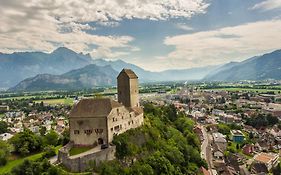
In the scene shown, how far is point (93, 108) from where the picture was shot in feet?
156

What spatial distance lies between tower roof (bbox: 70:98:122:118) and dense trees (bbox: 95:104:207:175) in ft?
16.5

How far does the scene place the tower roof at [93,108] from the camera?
153ft

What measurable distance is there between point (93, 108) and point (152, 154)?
1420 centimetres

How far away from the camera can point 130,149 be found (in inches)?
1889

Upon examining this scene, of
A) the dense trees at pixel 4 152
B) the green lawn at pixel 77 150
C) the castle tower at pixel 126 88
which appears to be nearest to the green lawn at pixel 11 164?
the dense trees at pixel 4 152

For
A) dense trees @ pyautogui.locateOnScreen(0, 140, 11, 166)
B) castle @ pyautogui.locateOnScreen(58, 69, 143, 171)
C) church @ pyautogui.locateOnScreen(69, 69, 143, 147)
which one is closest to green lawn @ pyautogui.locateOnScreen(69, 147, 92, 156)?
castle @ pyautogui.locateOnScreen(58, 69, 143, 171)

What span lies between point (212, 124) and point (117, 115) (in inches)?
3184

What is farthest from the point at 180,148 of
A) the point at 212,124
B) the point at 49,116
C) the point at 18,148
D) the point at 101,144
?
the point at 49,116

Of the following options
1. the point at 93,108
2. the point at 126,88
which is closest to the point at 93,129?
the point at 93,108

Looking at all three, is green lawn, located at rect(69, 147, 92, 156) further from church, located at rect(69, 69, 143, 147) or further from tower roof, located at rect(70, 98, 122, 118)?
tower roof, located at rect(70, 98, 122, 118)

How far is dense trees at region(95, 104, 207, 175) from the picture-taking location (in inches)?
1788

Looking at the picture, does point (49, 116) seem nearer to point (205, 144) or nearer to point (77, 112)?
point (205, 144)

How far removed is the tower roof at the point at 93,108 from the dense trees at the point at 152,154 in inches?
198

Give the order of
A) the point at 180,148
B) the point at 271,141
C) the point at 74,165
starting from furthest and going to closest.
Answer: the point at 271,141 → the point at 180,148 → the point at 74,165
